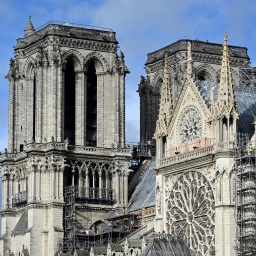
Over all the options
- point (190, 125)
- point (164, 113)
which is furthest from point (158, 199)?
point (164, 113)

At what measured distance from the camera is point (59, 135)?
10519 cm

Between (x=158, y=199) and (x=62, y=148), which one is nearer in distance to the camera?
(x=158, y=199)

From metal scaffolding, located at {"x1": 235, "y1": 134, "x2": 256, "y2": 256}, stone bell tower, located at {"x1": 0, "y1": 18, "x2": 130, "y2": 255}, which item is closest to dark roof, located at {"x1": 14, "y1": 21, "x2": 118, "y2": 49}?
stone bell tower, located at {"x1": 0, "y1": 18, "x2": 130, "y2": 255}

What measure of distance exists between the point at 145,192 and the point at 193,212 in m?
18.2

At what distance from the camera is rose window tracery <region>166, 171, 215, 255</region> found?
286 feet

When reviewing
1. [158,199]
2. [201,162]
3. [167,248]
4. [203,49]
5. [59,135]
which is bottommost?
[167,248]

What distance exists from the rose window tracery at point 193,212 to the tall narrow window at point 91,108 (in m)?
18.6

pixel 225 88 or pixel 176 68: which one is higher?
pixel 176 68

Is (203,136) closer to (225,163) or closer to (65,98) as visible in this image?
(225,163)

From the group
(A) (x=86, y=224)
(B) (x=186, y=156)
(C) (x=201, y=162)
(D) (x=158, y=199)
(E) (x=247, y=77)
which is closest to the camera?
(C) (x=201, y=162)

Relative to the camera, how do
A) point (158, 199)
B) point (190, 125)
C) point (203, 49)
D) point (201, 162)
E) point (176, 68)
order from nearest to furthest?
point (201, 162), point (190, 125), point (158, 199), point (176, 68), point (203, 49)

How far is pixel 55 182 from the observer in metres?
104

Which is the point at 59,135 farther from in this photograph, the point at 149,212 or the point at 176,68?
the point at 176,68

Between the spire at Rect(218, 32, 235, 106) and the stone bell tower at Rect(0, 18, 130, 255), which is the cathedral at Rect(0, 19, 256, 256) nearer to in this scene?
the stone bell tower at Rect(0, 18, 130, 255)
